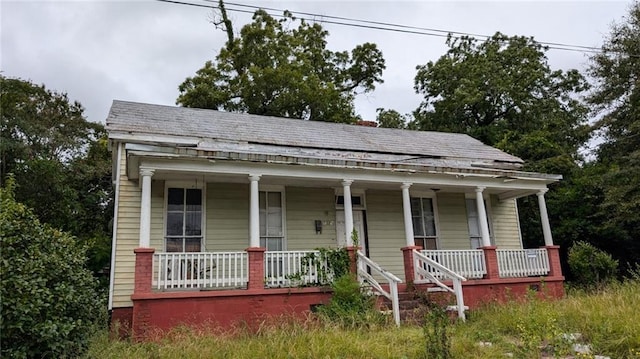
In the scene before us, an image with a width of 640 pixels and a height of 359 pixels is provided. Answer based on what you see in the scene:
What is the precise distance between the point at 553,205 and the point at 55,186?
18867mm

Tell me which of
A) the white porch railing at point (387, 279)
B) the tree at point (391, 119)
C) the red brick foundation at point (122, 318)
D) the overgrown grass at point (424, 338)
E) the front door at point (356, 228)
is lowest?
the overgrown grass at point (424, 338)

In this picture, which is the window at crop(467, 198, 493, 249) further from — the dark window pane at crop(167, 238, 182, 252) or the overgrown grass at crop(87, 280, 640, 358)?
the dark window pane at crop(167, 238, 182, 252)

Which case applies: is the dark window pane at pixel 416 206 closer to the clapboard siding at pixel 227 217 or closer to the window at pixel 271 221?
the window at pixel 271 221

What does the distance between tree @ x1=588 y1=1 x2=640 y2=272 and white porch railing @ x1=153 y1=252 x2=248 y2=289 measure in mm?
12114

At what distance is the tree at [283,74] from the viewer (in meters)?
23.7

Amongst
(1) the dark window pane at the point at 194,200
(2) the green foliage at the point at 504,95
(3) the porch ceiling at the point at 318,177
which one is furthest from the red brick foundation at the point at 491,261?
(2) the green foliage at the point at 504,95

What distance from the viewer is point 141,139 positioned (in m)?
10.2

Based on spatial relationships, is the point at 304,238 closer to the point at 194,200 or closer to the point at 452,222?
the point at 194,200

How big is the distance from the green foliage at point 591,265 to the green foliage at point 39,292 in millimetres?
12594

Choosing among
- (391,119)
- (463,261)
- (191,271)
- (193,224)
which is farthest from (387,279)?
(391,119)

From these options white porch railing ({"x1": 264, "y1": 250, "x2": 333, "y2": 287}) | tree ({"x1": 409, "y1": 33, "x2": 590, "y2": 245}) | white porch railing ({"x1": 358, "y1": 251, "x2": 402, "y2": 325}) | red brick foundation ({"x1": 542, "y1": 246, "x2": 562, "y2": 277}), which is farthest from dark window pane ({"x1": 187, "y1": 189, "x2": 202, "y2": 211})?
tree ({"x1": 409, "y1": 33, "x2": 590, "y2": 245})

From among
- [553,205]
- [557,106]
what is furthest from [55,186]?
[557,106]

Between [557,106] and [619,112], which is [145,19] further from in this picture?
[557,106]

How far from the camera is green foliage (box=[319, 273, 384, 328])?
786 cm
